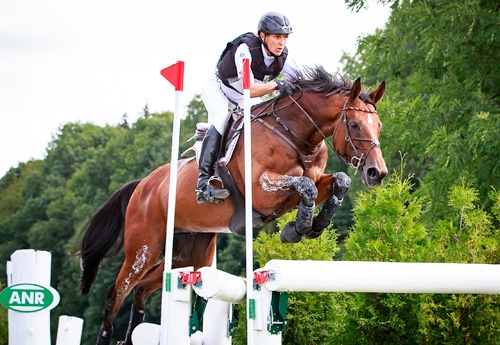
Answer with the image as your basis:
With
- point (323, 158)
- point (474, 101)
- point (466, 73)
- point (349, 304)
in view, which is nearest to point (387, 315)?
point (349, 304)

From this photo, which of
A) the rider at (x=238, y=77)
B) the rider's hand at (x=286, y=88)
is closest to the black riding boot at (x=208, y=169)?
the rider at (x=238, y=77)

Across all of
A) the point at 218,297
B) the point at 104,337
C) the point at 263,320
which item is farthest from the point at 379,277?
the point at 104,337

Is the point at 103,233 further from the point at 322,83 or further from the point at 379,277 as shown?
the point at 379,277

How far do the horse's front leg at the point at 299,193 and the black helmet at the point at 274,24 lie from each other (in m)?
0.96

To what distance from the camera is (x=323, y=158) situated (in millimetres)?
5402

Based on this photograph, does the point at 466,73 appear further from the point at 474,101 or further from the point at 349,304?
the point at 349,304

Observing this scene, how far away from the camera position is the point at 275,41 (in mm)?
→ 5262

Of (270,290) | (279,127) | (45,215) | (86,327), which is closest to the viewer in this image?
(270,290)

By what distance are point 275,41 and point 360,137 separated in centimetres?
90

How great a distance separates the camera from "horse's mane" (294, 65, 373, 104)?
209 inches

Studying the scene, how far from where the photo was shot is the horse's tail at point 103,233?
21.7 feet

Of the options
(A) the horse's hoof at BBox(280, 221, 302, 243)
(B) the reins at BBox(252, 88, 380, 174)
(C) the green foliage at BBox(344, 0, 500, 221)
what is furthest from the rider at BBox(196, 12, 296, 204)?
(C) the green foliage at BBox(344, 0, 500, 221)

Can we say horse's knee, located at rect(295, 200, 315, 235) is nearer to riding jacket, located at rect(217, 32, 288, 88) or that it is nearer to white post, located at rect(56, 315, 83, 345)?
riding jacket, located at rect(217, 32, 288, 88)

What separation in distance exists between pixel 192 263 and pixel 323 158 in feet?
5.18
